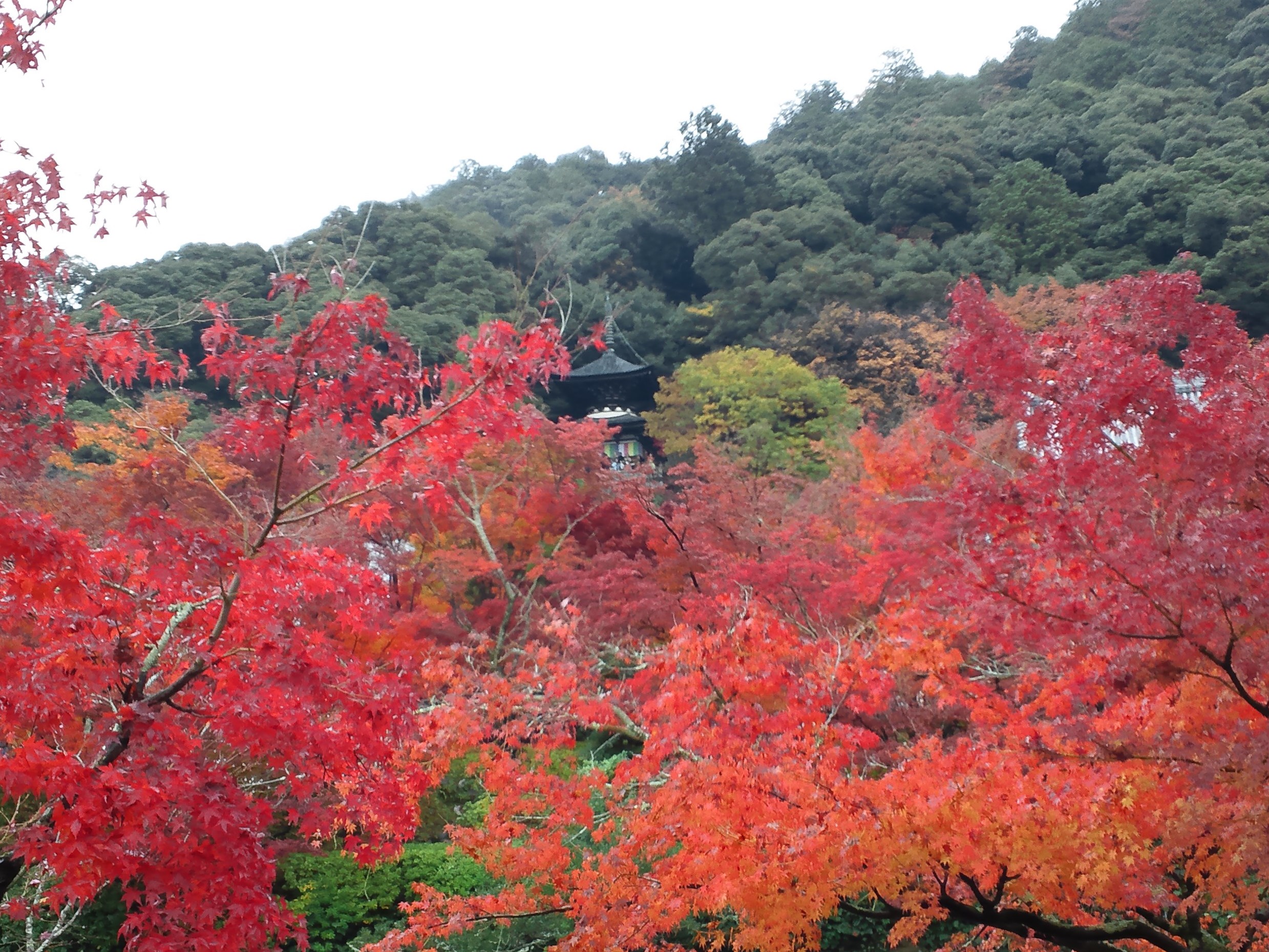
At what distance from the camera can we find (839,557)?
469 inches

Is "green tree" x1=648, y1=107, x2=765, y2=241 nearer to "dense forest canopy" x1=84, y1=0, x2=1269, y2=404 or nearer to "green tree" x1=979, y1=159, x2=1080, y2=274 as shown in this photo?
A: "dense forest canopy" x1=84, y1=0, x2=1269, y2=404

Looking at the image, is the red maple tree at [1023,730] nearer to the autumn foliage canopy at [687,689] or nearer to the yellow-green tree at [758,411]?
the autumn foliage canopy at [687,689]

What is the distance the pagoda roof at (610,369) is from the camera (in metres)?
26.2

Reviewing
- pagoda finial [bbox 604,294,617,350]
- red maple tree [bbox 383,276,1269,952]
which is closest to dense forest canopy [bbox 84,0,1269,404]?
pagoda finial [bbox 604,294,617,350]

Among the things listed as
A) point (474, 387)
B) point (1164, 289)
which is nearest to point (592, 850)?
point (474, 387)

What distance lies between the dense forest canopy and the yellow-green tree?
4003 mm

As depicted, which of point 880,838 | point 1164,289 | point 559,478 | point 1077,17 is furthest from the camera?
point 1077,17

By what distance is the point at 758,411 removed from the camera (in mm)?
21594

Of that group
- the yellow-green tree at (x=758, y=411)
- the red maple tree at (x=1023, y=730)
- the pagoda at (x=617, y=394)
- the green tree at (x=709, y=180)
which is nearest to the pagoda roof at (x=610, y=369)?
the pagoda at (x=617, y=394)

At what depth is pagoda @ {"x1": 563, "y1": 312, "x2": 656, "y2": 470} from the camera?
25.5 metres

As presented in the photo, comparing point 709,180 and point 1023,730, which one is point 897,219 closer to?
point 709,180

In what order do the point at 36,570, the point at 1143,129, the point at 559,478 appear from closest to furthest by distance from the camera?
the point at 36,570, the point at 559,478, the point at 1143,129

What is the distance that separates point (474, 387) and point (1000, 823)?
3.63m

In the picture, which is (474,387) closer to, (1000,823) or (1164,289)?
(1000,823)
